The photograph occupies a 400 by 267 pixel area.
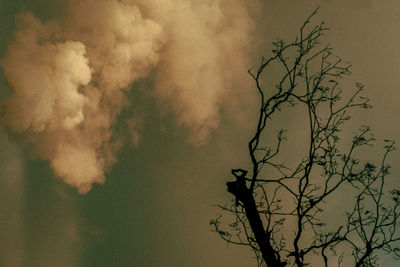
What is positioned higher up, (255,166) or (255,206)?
(255,166)

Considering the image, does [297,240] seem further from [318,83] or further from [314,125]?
[318,83]

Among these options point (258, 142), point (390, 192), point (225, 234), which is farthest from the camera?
point (390, 192)

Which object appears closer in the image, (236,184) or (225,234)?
(236,184)

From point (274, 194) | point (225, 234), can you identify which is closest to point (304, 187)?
point (274, 194)

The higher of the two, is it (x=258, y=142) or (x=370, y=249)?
(x=258, y=142)

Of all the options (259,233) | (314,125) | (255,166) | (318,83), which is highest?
(318,83)

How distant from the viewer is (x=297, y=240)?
8422mm

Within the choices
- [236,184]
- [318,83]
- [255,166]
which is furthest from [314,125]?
[236,184]

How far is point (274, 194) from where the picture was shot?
31.4 feet

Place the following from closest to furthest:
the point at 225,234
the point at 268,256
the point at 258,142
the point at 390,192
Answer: the point at 268,256 < the point at 258,142 < the point at 225,234 < the point at 390,192

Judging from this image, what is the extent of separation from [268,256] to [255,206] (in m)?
1.12

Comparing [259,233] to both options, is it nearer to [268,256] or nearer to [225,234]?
[268,256]

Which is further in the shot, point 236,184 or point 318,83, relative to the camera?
point 318,83

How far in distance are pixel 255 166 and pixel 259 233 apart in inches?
59.3
